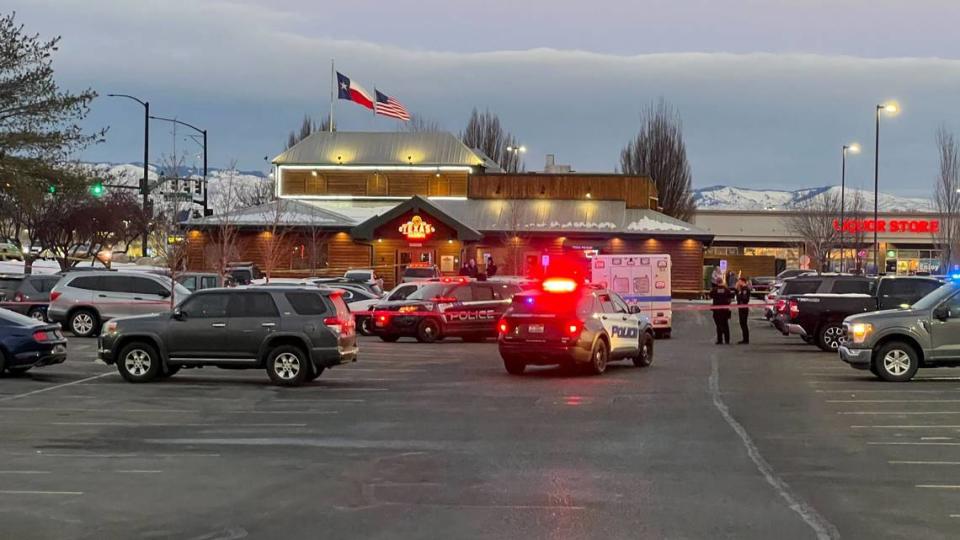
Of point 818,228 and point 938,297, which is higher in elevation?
point 818,228

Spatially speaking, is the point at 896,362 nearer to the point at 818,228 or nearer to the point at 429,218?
the point at 429,218

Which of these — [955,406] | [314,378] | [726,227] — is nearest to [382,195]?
[726,227]

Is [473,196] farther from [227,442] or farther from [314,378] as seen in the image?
[227,442]

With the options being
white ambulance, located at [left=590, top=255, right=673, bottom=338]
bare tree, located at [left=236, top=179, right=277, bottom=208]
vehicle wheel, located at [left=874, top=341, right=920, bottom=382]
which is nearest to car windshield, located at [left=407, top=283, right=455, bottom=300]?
white ambulance, located at [left=590, top=255, right=673, bottom=338]

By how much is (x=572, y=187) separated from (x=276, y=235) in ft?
60.9

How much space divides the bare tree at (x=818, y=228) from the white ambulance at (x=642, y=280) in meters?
41.6

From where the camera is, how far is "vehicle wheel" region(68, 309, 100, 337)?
105 ft

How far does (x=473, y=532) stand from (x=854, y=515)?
10.5 ft

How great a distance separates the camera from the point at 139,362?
21.2 meters

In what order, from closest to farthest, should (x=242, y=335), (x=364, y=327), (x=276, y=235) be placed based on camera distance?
(x=242, y=335) → (x=364, y=327) → (x=276, y=235)

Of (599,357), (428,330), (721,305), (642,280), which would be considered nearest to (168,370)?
(599,357)

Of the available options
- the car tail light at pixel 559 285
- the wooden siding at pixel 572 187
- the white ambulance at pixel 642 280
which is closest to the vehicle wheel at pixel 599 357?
the car tail light at pixel 559 285

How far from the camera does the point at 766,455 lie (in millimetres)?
12781

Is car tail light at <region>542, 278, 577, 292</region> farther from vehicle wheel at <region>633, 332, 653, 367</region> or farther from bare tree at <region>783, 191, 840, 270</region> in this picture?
bare tree at <region>783, 191, 840, 270</region>
